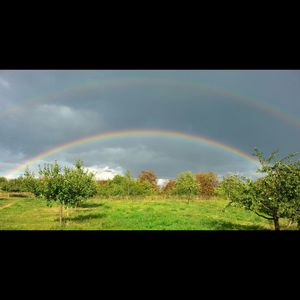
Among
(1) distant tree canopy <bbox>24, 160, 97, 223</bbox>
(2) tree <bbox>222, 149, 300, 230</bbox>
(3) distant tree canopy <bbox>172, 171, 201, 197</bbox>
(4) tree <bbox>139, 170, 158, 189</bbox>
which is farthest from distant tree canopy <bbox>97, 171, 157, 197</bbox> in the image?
(2) tree <bbox>222, 149, 300, 230</bbox>

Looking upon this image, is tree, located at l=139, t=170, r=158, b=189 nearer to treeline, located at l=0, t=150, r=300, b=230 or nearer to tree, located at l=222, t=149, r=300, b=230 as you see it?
treeline, located at l=0, t=150, r=300, b=230

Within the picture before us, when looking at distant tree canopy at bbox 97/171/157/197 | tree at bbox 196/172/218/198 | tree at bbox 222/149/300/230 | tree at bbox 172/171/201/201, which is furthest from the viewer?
tree at bbox 196/172/218/198

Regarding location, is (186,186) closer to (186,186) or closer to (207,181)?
(186,186)

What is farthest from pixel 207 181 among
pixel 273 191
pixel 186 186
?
pixel 273 191

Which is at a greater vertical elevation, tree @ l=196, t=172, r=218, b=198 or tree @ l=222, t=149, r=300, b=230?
tree @ l=196, t=172, r=218, b=198

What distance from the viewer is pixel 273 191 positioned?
7367mm

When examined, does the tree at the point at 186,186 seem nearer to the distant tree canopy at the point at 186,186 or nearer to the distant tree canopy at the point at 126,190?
the distant tree canopy at the point at 186,186

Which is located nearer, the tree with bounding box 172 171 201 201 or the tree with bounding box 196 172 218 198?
the tree with bounding box 172 171 201 201

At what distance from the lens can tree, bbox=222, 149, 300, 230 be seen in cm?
712

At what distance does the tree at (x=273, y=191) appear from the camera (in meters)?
7.12

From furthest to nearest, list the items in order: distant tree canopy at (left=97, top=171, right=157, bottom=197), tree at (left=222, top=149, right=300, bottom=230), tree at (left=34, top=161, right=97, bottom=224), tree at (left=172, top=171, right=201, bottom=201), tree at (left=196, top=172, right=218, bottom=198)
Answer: tree at (left=196, top=172, right=218, bottom=198) → distant tree canopy at (left=97, top=171, right=157, bottom=197) → tree at (left=172, top=171, right=201, bottom=201) → tree at (left=34, top=161, right=97, bottom=224) → tree at (left=222, top=149, right=300, bottom=230)
